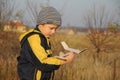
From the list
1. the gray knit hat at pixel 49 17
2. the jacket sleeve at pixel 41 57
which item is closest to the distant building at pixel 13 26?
the gray knit hat at pixel 49 17

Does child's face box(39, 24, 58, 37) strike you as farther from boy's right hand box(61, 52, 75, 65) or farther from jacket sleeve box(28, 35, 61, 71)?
boy's right hand box(61, 52, 75, 65)

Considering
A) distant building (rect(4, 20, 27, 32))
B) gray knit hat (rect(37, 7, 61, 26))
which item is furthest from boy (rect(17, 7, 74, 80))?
distant building (rect(4, 20, 27, 32))

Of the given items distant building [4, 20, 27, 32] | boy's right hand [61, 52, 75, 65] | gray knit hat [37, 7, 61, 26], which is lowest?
distant building [4, 20, 27, 32]

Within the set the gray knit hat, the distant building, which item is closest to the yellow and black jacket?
the gray knit hat

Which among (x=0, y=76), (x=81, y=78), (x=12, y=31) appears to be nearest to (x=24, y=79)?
(x=0, y=76)

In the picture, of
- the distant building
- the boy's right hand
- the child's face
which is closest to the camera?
the boy's right hand

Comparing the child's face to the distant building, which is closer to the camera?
the child's face

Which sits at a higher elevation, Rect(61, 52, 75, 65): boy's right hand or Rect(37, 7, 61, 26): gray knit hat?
Rect(37, 7, 61, 26): gray knit hat

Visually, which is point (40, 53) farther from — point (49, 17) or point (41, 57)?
point (49, 17)

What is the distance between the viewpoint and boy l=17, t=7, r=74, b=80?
238 cm

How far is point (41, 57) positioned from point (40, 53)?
0.11ft

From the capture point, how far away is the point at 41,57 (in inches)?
94.0

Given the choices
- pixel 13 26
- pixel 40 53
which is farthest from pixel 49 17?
pixel 13 26

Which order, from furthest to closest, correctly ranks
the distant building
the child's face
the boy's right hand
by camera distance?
the distant building, the child's face, the boy's right hand
